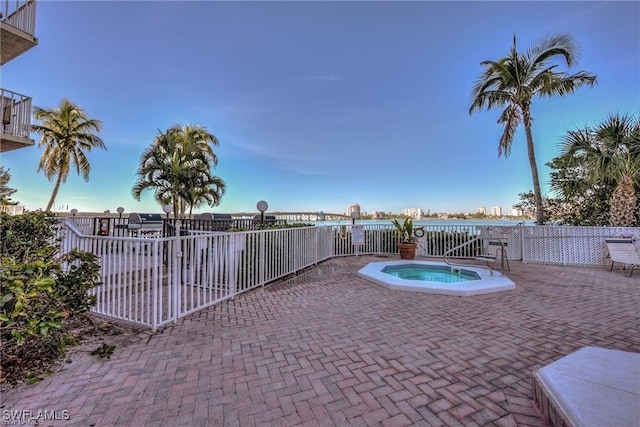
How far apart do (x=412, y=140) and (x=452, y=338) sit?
13.3 metres

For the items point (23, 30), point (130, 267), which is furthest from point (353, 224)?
point (23, 30)

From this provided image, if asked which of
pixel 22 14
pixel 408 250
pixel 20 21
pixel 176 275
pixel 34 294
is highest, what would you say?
pixel 22 14

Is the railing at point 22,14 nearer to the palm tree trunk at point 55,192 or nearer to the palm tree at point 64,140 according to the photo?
the palm tree at point 64,140

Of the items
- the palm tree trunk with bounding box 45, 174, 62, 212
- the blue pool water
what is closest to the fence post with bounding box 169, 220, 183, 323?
the blue pool water

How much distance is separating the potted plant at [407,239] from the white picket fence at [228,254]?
0.98 meters

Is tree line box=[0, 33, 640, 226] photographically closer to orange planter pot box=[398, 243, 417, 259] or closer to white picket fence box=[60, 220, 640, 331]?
white picket fence box=[60, 220, 640, 331]

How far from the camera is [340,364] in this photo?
2494 mm

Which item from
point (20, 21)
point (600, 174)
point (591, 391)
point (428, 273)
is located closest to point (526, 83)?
point (600, 174)

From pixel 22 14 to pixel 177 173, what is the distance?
6.48 metres

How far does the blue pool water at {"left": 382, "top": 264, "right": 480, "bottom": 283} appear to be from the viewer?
666cm

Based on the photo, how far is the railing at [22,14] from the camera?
23.6 feet

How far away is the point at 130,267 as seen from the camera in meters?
3.38

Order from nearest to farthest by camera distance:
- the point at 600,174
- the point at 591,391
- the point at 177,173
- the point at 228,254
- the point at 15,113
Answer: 1. the point at 591,391
2. the point at 228,254
3. the point at 15,113
4. the point at 600,174
5. the point at 177,173

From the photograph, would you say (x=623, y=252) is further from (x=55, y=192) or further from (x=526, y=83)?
(x=55, y=192)
